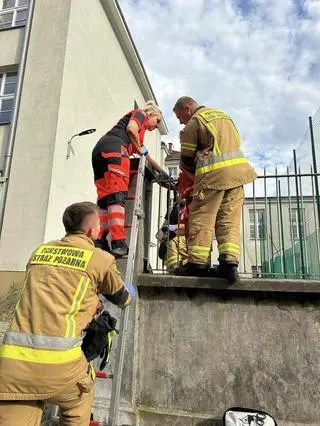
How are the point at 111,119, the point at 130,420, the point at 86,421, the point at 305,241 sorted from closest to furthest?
1. the point at 86,421
2. the point at 130,420
3. the point at 305,241
4. the point at 111,119

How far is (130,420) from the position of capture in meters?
3.16

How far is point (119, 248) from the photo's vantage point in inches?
139

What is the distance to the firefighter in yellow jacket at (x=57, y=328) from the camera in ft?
6.41

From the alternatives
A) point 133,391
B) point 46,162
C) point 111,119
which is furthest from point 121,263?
point 111,119

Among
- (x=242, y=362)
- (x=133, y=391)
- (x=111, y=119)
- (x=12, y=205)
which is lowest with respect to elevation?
(x=133, y=391)

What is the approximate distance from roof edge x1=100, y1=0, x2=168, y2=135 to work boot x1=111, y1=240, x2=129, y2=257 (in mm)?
11801

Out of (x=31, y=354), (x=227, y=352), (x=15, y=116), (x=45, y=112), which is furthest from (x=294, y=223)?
(x=15, y=116)

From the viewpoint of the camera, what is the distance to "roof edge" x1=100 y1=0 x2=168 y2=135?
13008 millimetres

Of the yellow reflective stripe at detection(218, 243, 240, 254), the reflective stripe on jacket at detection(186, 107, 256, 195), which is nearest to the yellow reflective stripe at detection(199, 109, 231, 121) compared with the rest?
the reflective stripe on jacket at detection(186, 107, 256, 195)

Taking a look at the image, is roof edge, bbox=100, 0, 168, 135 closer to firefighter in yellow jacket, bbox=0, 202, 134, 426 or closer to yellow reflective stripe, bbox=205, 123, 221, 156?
yellow reflective stripe, bbox=205, 123, 221, 156

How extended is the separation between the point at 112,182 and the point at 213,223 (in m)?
1.08

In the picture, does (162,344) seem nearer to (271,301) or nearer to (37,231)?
(271,301)

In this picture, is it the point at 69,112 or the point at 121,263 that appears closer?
the point at 121,263

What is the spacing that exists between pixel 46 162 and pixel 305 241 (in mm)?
5999
